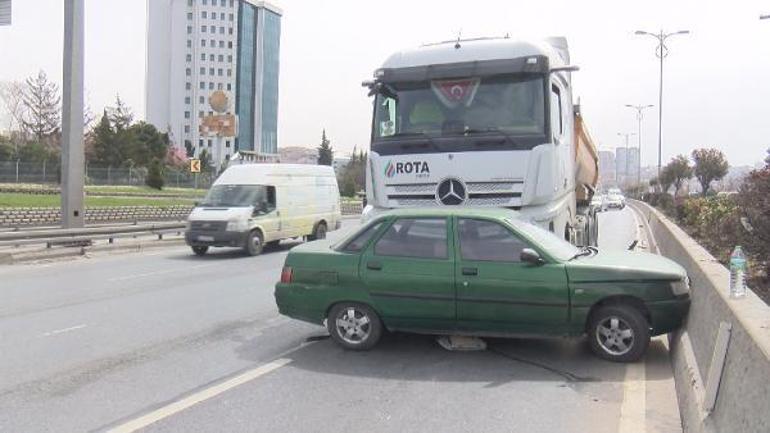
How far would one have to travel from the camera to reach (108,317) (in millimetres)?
9305

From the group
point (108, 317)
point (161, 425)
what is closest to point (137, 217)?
point (108, 317)

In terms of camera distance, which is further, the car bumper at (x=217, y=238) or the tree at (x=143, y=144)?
the tree at (x=143, y=144)

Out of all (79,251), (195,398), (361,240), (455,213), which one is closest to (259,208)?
(79,251)

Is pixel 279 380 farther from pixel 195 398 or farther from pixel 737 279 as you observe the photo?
pixel 737 279

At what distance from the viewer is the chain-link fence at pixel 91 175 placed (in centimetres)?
4888

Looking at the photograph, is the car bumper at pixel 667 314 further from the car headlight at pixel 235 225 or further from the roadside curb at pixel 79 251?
the roadside curb at pixel 79 251

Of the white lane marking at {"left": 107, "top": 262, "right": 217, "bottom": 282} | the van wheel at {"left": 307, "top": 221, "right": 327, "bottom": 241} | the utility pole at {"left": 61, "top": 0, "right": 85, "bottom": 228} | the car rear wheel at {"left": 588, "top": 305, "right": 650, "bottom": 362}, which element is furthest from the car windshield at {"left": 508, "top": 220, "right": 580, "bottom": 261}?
the van wheel at {"left": 307, "top": 221, "right": 327, "bottom": 241}

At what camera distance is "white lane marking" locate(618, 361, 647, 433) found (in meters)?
5.13

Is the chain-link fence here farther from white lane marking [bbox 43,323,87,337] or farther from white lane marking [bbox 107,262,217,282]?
white lane marking [bbox 43,323,87,337]

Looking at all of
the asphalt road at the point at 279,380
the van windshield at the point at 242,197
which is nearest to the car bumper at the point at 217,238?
the van windshield at the point at 242,197

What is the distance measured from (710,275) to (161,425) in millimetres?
4810

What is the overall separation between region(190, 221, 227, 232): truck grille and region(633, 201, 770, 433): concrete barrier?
12904 mm

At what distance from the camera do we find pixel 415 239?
7.18m

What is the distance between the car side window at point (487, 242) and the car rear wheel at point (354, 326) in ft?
3.69
